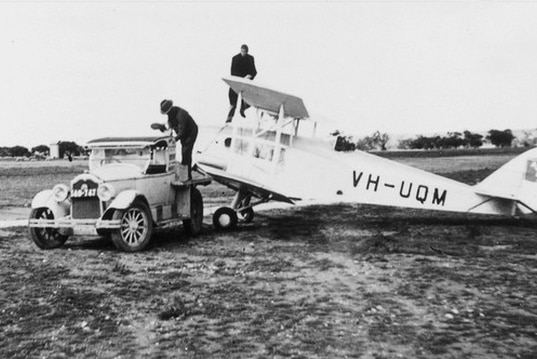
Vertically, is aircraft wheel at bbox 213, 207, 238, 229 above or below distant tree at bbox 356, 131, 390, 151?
below

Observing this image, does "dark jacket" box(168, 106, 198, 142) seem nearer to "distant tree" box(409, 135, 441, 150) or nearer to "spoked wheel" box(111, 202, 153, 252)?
"spoked wheel" box(111, 202, 153, 252)

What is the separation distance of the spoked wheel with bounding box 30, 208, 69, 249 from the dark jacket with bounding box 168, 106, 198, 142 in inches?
124

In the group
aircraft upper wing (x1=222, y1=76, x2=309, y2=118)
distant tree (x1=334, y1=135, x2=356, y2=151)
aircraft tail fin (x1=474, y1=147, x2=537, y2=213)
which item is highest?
aircraft upper wing (x1=222, y1=76, x2=309, y2=118)

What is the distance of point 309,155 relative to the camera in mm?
13234

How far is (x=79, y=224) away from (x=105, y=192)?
0.70m

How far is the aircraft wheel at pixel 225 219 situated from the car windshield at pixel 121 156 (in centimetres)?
279

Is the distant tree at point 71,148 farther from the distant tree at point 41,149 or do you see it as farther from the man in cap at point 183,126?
the man in cap at point 183,126

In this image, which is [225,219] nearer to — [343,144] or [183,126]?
[183,126]

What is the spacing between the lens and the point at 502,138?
334 ft

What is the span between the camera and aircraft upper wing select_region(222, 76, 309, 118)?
12.1 m

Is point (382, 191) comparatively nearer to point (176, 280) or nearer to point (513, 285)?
point (513, 285)

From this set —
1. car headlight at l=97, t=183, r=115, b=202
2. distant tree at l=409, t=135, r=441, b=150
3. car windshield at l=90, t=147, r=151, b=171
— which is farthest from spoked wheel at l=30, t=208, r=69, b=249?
distant tree at l=409, t=135, r=441, b=150

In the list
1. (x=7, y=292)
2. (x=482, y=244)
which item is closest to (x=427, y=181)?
(x=482, y=244)

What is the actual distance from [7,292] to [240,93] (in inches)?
289
